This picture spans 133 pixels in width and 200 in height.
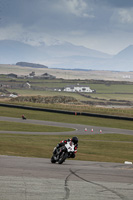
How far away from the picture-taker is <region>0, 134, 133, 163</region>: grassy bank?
33031 millimetres

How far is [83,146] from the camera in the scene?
44.4 metres

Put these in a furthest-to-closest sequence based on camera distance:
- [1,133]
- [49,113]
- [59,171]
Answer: [49,113], [1,133], [59,171]

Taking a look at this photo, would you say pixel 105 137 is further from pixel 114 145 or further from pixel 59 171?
pixel 59 171

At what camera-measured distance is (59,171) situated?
1861cm

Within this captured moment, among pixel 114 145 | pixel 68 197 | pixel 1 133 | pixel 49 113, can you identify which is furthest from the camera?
pixel 49 113

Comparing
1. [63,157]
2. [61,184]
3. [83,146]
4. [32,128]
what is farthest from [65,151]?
[32,128]

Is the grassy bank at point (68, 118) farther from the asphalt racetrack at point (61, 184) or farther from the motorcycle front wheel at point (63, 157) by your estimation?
the asphalt racetrack at point (61, 184)

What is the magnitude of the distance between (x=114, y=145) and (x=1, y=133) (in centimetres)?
1507

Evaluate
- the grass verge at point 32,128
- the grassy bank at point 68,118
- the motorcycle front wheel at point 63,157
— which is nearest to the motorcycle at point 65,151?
the motorcycle front wheel at point 63,157

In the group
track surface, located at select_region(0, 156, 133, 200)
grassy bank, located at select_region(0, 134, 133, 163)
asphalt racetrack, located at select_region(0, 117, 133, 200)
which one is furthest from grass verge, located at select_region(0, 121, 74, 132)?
track surface, located at select_region(0, 156, 133, 200)

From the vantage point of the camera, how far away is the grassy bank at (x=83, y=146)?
108 feet

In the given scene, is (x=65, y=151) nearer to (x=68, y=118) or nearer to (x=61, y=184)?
(x=61, y=184)

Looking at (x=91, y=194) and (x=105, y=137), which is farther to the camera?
(x=105, y=137)

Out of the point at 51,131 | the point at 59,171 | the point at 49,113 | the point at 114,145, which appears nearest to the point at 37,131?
the point at 51,131
